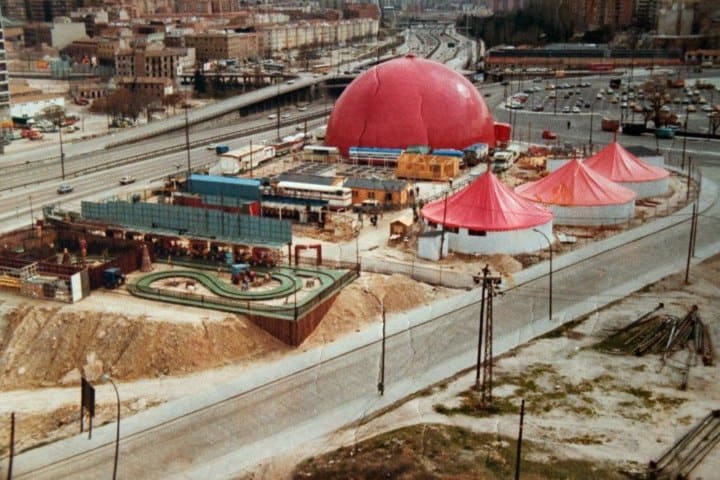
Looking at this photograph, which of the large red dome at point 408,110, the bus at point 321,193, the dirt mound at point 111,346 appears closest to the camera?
the dirt mound at point 111,346

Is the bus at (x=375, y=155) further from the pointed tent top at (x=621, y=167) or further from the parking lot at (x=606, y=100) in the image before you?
the parking lot at (x=606, y=100)

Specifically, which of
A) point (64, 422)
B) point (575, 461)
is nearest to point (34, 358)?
point (64, 422)

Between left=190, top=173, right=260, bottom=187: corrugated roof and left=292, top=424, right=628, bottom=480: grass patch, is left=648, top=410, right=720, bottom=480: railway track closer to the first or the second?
left=292, top=424, right=628, bottom=480: grass patch

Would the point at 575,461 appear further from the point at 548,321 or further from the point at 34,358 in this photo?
the point at 34,358

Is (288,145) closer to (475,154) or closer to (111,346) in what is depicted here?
(475,154)

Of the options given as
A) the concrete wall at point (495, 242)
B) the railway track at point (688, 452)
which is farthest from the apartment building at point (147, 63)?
the railway track at point (688, 452)

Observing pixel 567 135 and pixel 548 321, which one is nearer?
pixel 548 321
